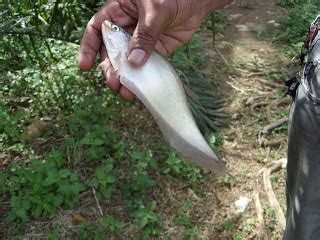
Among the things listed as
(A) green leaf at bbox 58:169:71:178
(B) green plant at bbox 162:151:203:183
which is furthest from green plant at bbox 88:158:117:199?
(B) green plant at bbox 162:151:203:183

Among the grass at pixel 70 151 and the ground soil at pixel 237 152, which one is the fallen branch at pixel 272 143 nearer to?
the ground soil at pixel 237 152

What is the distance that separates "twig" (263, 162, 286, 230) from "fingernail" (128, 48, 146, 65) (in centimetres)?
147

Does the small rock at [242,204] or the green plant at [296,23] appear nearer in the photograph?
the small rock at [242,204]

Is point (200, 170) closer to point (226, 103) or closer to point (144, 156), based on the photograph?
point (144, 156)

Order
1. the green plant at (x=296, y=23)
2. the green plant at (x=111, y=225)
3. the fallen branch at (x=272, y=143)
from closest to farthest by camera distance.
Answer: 1. the green plant at (x=111, y=225)
2. the fallen branch at (x=272, y=143)
3. the green plant at (x=296, y=23)

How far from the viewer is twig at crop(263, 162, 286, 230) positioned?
8.84 ft

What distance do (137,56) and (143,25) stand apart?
147 millimetres

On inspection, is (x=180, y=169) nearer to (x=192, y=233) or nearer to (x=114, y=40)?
(x=192, y=233)

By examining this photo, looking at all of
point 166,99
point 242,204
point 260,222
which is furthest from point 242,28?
point 166,99

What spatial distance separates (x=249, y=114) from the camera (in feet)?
11.6

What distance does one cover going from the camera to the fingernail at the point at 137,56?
1.65 metres

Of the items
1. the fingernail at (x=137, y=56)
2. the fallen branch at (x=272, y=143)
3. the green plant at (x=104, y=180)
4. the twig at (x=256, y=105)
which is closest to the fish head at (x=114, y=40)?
the fingernail at (x=137, y=56)

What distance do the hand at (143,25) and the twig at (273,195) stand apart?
3.63 ft

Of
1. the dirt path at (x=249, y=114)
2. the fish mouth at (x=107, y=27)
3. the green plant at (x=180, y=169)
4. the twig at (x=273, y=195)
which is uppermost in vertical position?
the fish mouth at (x=107, y=27)
